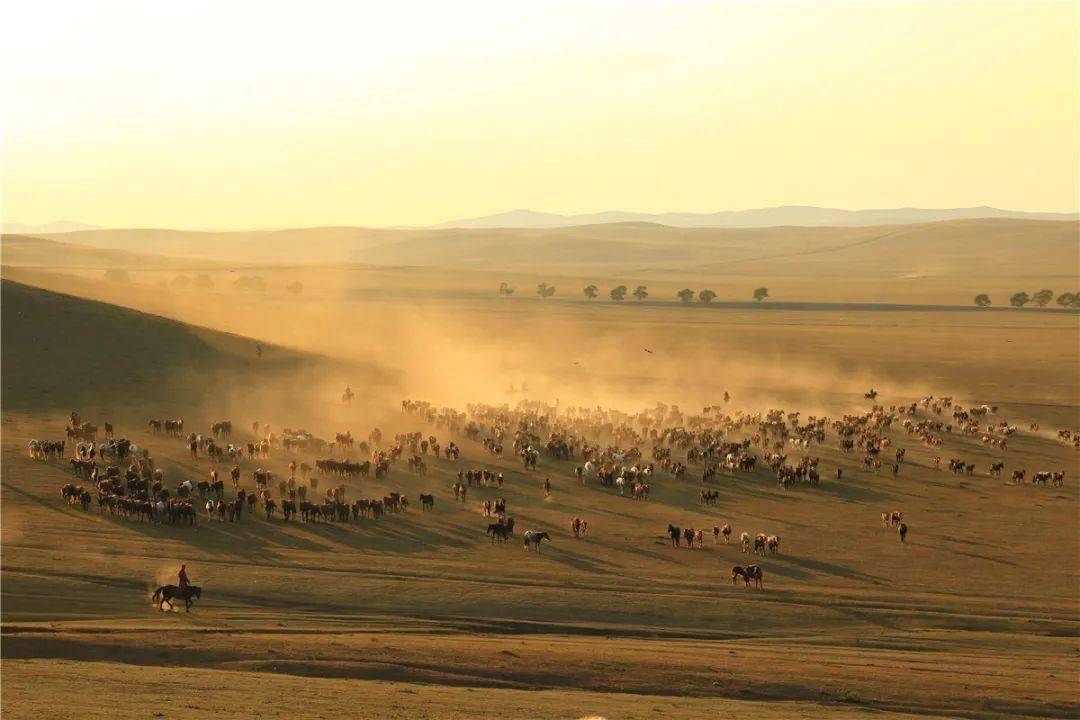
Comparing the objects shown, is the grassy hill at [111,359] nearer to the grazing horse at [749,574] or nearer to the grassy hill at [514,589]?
the grassy hill at [514,589]

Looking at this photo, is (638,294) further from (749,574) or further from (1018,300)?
(749,574)

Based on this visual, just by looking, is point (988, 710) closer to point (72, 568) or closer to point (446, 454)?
point (72, 568)

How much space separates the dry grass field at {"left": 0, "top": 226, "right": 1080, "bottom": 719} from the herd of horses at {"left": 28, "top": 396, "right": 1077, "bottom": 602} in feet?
2.50

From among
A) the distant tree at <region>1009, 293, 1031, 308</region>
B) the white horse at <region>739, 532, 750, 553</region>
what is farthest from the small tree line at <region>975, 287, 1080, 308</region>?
the white horse at <region>739, 532, 750, 553</region>

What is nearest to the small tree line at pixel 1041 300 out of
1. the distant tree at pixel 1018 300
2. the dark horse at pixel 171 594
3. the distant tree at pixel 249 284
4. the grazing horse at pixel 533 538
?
the distant tree at pixel 1018 300

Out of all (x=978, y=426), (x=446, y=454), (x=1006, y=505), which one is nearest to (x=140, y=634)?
(x=446, y=454)

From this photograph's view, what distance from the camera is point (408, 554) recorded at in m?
38.2

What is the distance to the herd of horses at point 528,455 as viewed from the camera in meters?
41.6

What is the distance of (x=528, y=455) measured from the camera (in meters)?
53.8

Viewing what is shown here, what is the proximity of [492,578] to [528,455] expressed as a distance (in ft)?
61.5

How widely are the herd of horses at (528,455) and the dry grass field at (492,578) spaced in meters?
0.76

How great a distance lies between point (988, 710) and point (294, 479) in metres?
30.4

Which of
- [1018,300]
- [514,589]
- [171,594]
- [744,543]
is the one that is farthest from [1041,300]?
[171,594]

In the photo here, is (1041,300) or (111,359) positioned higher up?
(1041,300)
